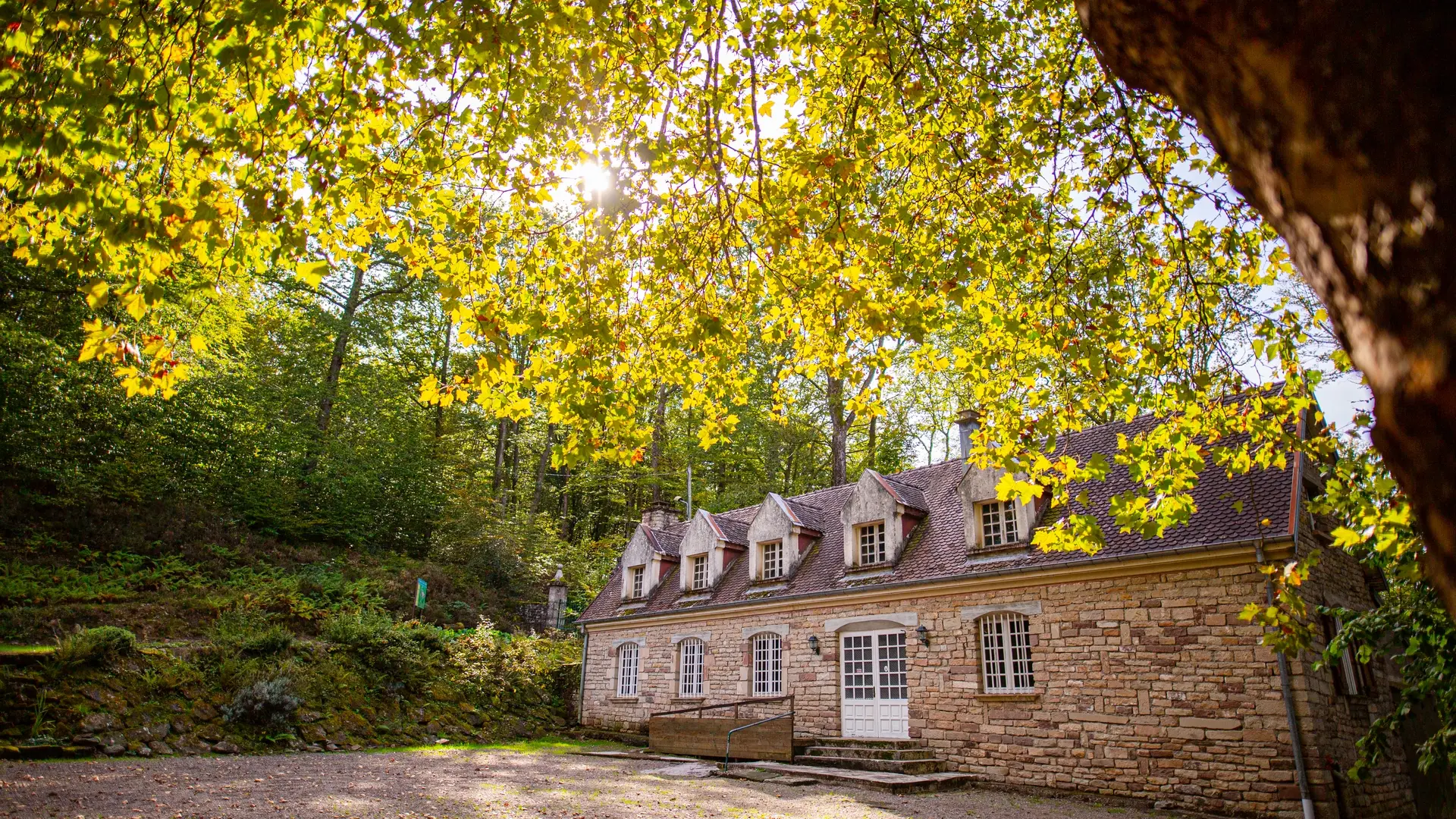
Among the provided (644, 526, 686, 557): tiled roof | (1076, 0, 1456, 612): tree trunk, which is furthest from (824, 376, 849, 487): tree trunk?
(1076, 0, 1456, 612): tree trunk

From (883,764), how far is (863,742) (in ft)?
3.71

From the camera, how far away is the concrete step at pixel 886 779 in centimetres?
1178

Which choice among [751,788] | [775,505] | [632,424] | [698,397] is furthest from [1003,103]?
[775,505]

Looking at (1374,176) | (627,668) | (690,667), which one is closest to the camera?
(1374,176)

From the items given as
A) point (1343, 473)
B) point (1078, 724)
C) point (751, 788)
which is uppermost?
point (1343, 473)

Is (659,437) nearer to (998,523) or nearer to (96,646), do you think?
(998,523)

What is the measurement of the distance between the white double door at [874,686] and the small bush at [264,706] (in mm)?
9971

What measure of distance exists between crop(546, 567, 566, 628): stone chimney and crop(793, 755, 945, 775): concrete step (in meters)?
12.8

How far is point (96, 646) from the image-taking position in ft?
42.5

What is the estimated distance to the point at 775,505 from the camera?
18.9 meters

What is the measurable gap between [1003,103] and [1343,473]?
419cm

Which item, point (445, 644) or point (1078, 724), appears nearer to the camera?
point (1078, 724)

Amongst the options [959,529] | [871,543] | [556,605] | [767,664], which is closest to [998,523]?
[959,529]

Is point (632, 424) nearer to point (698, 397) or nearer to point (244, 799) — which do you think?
point (698, 397)
